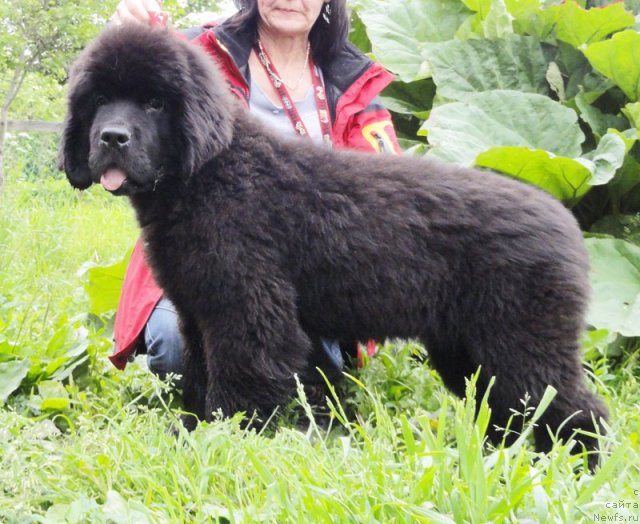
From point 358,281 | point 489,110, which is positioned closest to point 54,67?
point 489,110

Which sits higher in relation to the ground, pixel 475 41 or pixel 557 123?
pixel 475 41

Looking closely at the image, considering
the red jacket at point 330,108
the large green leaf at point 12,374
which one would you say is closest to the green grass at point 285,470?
the large green leaf at point 12,374

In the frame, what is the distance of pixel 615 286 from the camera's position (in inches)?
171

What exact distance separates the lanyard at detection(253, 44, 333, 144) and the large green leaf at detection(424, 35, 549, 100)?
1237 millimetres

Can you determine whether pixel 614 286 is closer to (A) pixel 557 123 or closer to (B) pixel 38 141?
(A) pixel 557 123

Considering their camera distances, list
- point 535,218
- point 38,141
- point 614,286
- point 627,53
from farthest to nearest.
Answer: point 38,141 < point 627,53 < point 614,286 < point 535,218

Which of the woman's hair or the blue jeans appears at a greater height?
the woman's hair

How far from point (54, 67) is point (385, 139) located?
4339 mm

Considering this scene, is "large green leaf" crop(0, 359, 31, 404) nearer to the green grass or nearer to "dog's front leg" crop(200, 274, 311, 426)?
the green grass

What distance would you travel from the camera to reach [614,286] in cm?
434

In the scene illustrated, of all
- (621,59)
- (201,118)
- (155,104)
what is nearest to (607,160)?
(621,59)

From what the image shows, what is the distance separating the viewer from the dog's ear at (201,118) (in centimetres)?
301

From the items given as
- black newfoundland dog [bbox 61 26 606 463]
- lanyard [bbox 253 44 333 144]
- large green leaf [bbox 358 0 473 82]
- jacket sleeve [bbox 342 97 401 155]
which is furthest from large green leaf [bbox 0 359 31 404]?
large green leaf [bbox 358 0 473 82]

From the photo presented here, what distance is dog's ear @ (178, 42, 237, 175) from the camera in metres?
3.01
